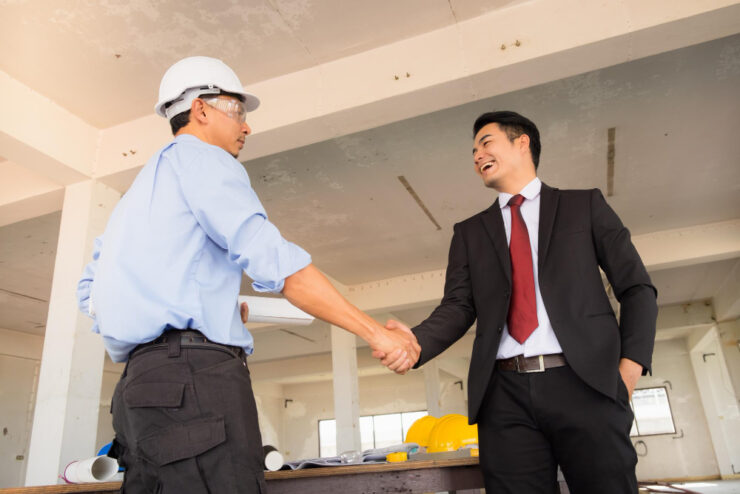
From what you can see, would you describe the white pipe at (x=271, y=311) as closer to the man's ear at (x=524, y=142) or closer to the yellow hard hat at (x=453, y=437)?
the man's ear at (x=524, y=142)

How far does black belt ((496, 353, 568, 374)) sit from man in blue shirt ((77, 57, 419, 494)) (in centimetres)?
43

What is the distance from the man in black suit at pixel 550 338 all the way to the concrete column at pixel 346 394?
5.99 meters

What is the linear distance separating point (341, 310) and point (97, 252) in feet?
2.65

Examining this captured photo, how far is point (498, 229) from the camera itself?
1.84 metres

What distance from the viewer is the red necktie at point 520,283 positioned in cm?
160

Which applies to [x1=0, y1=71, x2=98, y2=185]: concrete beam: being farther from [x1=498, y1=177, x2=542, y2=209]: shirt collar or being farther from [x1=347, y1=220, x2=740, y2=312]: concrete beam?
[x1=347, y1=220, x2=740, y2=312]: concrete beam

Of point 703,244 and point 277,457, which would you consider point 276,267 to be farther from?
point 703,244

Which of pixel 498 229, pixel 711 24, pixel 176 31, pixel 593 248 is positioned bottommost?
pixel 593 248

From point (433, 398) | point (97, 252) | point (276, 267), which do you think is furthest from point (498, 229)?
point (433, 398)

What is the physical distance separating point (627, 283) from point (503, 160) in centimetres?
60

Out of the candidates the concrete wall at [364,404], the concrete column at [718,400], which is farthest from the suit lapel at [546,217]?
the concrete column at [718,400]

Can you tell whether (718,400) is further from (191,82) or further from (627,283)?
(191,82)

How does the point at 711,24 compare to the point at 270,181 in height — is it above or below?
below

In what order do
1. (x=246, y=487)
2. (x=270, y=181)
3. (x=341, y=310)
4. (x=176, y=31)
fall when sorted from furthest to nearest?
(x=270, y=181)
(x=176, y=31)
(x=341, y=310)
(x=246, y=487)
